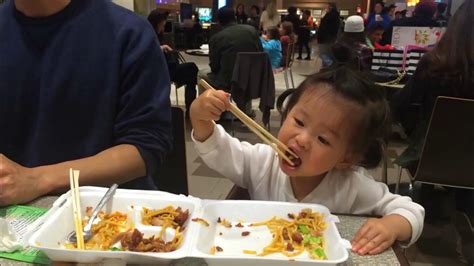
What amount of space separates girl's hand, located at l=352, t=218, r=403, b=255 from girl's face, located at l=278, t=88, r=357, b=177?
0.24 meters

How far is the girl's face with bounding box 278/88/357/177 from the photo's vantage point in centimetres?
104

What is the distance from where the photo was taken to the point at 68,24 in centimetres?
111

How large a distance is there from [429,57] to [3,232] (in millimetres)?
2401

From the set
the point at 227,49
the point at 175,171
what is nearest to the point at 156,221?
the point at 175,171

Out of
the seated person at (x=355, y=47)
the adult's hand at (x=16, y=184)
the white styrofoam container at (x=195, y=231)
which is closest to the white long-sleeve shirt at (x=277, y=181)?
the white styrofoam container at (x=195, y=231)

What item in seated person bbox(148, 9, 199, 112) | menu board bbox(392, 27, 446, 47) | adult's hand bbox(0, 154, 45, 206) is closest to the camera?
adult's hand bbox(0, 154, 45, 206)

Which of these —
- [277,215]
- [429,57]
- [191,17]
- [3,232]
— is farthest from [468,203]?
[191,17]

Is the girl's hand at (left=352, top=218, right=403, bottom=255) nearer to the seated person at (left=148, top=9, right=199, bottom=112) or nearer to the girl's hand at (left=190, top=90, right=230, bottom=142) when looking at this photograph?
the girl's hand at (left=190, top=90, right=230, bottom=142)

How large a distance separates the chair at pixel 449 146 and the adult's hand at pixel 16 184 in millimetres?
1842

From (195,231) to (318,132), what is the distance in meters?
0.45

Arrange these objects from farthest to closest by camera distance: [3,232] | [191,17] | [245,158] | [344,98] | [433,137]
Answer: [191,17]
[433,137]
[245,158]
[344,98]
[3,232]

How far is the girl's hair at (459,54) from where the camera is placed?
2340 mm

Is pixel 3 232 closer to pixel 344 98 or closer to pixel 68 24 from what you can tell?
pixel 68 24

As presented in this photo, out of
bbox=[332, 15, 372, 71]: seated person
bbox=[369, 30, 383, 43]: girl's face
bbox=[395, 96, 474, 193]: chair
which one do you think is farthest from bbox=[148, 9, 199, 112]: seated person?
bbox=[395, 96, 474, 193]: chair
